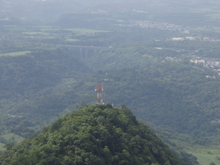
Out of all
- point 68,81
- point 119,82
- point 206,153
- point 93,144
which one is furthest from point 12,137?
point 68,81

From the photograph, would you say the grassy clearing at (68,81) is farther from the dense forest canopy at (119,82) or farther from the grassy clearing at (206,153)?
the grassy clearing at (206,153)

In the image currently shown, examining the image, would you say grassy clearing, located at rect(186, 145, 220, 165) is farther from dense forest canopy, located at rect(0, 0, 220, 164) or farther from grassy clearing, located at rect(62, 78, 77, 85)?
grassy clearing, located at rect(62, 78, 77, 85)

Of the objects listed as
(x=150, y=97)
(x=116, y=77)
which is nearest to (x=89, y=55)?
(x=116, y=77)

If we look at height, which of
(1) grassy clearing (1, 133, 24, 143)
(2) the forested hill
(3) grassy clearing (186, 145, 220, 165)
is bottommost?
(3) grassy clearing (186, 145, 220, 165)

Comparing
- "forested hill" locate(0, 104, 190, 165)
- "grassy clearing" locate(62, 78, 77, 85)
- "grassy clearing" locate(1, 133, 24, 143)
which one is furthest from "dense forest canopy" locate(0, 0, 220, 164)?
"forested hill" locate(0, 104, 190, 165)

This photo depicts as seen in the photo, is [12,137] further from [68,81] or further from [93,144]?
[68,81]

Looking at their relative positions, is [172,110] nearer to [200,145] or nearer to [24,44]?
[200,145]
